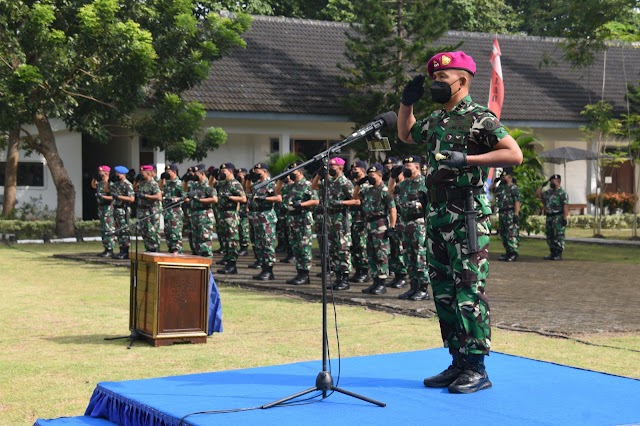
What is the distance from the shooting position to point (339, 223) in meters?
13.6

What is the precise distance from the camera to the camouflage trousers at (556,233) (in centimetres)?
1917

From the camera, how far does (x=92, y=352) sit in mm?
8633

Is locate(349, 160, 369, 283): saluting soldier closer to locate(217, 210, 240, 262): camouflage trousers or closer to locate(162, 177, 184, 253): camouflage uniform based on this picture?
locate(217, 210, 240, 262): camouflage trousers

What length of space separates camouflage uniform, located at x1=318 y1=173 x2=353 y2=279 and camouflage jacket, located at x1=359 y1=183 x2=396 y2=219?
0.38 meters

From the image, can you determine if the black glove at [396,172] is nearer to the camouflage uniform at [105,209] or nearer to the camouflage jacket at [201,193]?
the camouflage jacket at [201,193]

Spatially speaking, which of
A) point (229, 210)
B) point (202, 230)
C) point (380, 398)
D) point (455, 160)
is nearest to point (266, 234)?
point (229, 210)

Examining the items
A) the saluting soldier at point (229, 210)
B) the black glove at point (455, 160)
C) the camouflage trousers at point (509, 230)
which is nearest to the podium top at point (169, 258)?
the black glove at point (455, 160)

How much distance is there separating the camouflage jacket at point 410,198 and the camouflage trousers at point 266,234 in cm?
285

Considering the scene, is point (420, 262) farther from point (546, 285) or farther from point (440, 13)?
point (440, 13)

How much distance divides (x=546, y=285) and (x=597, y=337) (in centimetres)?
489

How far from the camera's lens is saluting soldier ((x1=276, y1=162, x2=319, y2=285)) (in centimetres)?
1400

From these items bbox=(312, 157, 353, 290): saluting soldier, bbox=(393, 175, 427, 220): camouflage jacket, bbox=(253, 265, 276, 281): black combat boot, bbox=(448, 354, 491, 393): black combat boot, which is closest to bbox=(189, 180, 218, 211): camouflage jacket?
bbox=(253, 265, 276, 281): black combat boot

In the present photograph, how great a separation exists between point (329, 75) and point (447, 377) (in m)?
22.8

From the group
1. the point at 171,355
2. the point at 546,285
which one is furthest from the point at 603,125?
the point at 171,355
